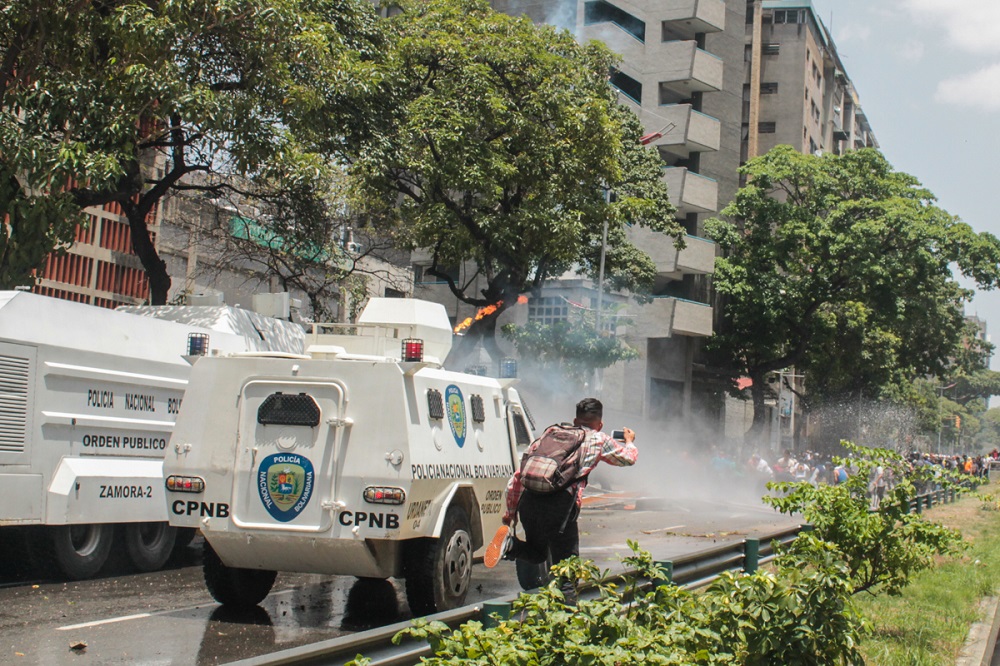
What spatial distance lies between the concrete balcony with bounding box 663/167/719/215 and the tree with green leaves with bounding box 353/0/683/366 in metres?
19.1

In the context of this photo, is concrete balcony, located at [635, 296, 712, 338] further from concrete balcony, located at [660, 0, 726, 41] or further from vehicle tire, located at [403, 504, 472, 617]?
vehicle tire, located at [403, 504, 472, 617]

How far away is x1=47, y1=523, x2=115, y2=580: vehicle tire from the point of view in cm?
1068

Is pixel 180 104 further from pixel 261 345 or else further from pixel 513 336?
pixel 513 336

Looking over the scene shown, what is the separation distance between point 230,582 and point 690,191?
37.9m

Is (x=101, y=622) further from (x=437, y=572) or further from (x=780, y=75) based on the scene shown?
(x=780, y=75)

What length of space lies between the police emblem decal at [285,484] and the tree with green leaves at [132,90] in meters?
6.74

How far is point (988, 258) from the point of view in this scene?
43.2 m

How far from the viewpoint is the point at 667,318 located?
143 feet

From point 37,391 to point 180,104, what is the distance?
212 inches

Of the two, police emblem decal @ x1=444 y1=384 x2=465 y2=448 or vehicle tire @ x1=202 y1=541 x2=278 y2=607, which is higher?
police emblem decal @ x1=444 y1=384 x2=465 y2=448

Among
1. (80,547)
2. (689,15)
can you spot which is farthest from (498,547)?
(689,15)

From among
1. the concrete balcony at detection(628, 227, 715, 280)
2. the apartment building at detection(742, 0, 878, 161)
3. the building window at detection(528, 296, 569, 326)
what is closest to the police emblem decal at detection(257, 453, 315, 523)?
the building window at detection(528, 296, 569, 326)

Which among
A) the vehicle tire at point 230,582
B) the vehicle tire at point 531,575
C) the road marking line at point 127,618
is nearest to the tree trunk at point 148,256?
the road marking line at point 127,618

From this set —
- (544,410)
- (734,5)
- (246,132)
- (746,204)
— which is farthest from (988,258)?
(246,132)
